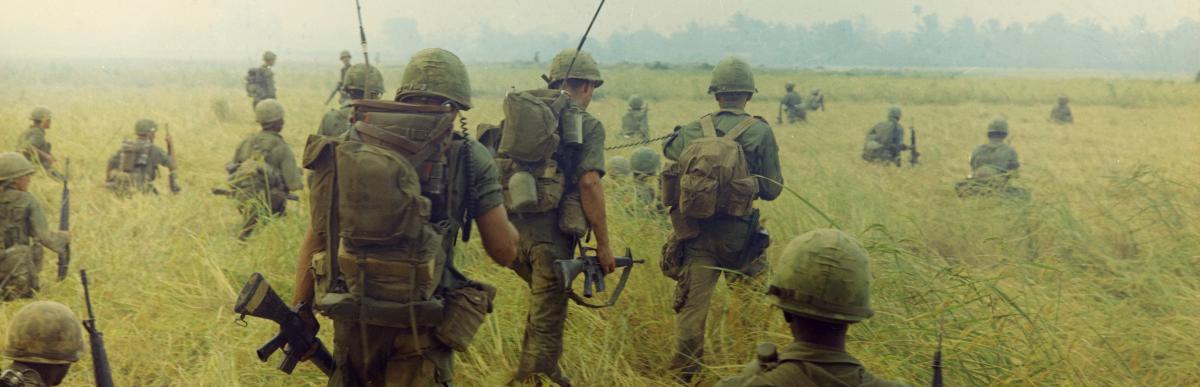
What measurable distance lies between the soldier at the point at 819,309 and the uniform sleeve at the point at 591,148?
223cm

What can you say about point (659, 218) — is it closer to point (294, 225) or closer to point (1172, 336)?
point (294, 225)

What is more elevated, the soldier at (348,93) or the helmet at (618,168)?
the soldier at (348,93)

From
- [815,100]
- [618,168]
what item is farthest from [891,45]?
[618,168]

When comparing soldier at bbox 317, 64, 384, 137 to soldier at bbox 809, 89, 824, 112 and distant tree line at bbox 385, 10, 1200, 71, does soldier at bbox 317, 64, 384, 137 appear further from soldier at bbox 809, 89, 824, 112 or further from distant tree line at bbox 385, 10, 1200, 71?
distant tree line at bbox 385, 10, 1200, 71

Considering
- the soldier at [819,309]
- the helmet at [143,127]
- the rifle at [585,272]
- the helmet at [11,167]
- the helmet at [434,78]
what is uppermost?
the helmet at [434,78]

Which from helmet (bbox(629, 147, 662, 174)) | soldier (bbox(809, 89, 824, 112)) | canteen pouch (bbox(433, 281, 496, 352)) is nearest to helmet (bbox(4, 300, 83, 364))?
canteen pouch (bbox(433, 281, 496, 352))

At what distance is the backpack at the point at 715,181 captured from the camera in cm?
484

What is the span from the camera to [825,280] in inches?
94.9

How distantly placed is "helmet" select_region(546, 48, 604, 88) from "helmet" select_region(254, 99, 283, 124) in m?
3.67

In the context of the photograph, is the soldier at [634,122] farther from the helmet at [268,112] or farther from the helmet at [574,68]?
the helmet at [574,68]

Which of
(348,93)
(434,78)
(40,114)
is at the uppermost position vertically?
(434,78)

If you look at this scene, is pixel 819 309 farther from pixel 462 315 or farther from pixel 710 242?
pixel 710 242

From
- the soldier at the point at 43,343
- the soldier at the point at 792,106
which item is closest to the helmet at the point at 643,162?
the soldier at the point at 43,343

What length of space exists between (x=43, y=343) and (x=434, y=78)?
5.84 ft
